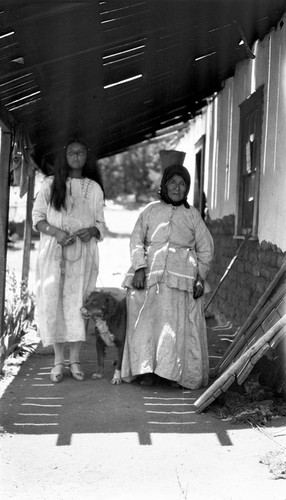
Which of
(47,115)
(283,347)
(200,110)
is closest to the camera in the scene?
(283,347)

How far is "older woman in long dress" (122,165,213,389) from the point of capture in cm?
602

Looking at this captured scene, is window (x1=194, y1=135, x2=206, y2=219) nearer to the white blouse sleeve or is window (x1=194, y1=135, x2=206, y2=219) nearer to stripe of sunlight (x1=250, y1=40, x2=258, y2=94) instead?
stripe of sunlight (x1=250, y1=40, x2=258, y2=94)

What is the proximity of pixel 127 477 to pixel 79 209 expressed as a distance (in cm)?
279

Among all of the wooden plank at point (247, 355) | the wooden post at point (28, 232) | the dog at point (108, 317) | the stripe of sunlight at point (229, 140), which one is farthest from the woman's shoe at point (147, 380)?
the stripe of sunlight at point (229, 140)

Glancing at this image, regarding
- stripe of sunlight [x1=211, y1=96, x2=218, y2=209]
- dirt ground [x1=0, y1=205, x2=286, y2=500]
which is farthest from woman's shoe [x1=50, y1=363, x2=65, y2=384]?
stripe of sunlight [x1=211, y1=96, x2=218, y2=209]

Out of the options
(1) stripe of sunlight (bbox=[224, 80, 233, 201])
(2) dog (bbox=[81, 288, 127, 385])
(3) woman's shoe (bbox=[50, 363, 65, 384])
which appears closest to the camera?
(2) dog (bbox=[81, 288, 127, 385])

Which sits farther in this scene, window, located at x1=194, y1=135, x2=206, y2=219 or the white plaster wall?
window, located at x1=194, y1=135, x2=206, y2=219

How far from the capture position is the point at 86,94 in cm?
744

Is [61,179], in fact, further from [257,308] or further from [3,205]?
[257,308]

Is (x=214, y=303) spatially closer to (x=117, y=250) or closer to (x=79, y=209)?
(x=79, y=209)

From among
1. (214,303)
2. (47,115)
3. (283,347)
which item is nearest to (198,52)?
(47,115)

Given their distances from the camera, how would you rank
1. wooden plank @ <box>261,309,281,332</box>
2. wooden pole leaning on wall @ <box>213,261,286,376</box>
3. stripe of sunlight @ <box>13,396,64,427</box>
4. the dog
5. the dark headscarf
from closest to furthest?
stripe of sunlight @ <box>13,396,64,427</box>, wooden plank @ <box>261,309,281,332</box>, wooden pole leaning on wall @ <box>213,261,286,376</box>, the dark headscarf, the dog

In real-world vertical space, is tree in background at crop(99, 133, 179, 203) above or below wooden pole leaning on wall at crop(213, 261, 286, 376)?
above

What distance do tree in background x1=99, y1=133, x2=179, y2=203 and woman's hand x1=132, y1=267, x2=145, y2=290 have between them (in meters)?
35.6
